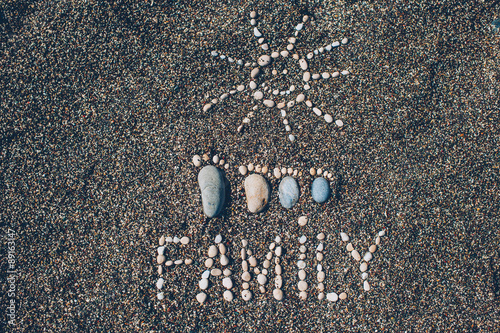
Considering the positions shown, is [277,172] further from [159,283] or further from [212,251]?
[159,283]

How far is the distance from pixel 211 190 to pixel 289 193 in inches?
19.0

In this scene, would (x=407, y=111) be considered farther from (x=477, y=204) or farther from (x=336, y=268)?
(x=336, y=268)

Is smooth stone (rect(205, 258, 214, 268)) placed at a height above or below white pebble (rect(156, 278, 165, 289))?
above

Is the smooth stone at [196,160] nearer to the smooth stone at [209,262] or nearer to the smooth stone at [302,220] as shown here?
the smooth stone at [209,262]

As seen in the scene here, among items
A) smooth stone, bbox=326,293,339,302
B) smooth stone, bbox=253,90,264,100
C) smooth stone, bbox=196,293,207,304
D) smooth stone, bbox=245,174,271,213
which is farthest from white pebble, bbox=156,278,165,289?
smooth stone, bbox=253,90,264,100

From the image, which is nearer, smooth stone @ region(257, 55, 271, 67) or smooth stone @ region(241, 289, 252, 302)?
smooth stone @ region(241, 289, 252, 302)

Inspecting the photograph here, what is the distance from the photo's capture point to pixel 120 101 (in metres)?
2.02

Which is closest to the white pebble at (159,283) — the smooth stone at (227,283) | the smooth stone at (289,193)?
the smooth stone at (227,283)

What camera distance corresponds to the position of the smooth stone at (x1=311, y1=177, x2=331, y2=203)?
75.2 inches

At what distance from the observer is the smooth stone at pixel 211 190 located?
6.15ft

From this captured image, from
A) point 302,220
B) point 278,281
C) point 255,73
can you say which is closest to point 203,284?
point 278,281

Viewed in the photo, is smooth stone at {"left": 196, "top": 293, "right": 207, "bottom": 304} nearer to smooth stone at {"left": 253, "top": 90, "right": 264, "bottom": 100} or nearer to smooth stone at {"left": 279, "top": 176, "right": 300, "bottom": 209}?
smooth stone at {"left": 279, "top": 176, "right": 300, "bottom": 209}

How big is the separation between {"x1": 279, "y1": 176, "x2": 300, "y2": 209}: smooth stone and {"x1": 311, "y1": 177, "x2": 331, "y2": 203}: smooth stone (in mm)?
105

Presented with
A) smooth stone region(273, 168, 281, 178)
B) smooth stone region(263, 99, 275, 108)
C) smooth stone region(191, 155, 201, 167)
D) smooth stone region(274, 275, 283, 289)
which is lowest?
smooth stone region(274, 275, 283, 289)
